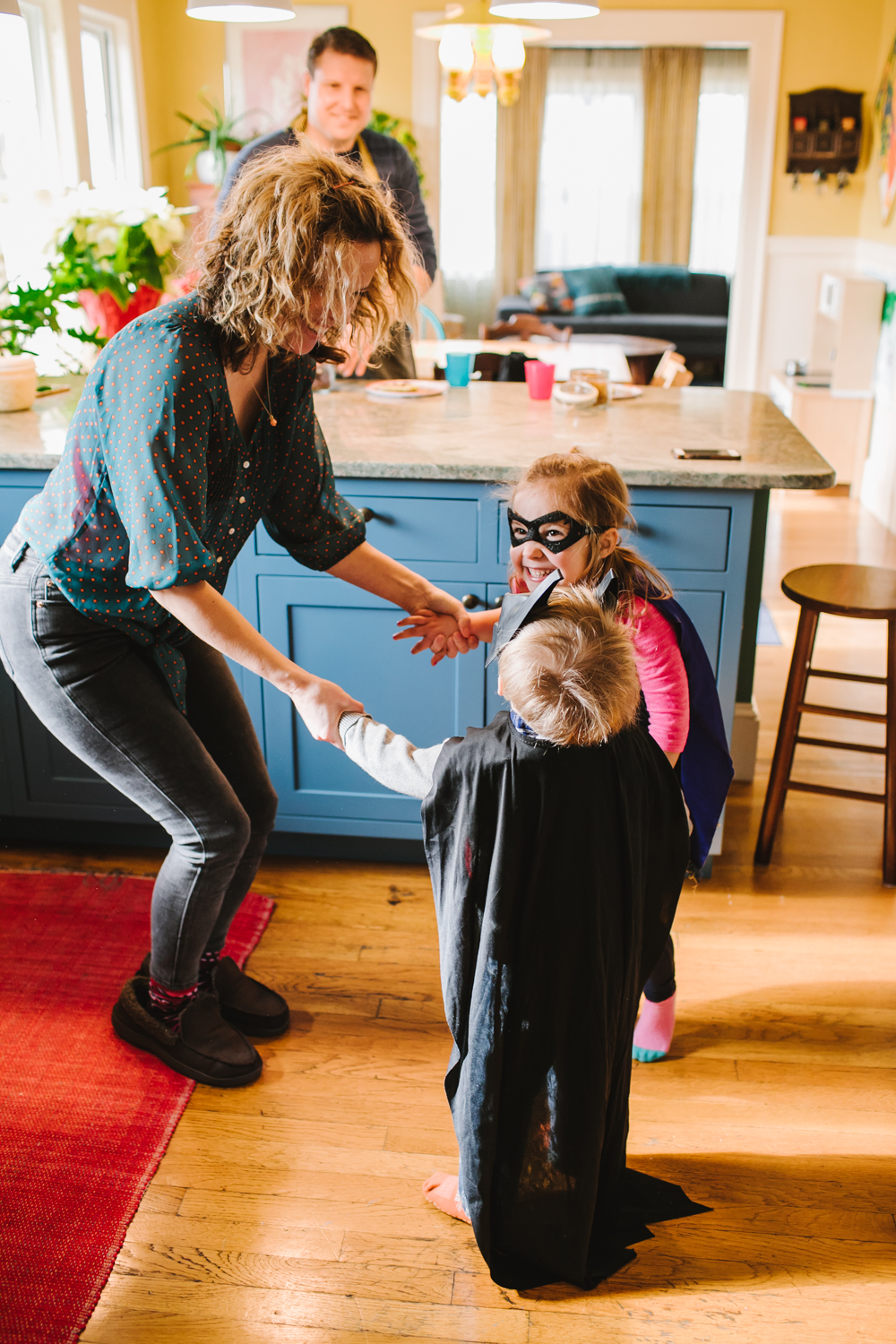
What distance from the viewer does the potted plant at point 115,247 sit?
2.62 metres

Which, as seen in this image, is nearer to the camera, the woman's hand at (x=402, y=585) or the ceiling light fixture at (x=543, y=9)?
the woman's hand at (x=402, y=585)

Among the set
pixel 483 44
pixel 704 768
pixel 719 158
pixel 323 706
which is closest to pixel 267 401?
pixel 323 706

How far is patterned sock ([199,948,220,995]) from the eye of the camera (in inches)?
75.7

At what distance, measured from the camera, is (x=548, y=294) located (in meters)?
8.57

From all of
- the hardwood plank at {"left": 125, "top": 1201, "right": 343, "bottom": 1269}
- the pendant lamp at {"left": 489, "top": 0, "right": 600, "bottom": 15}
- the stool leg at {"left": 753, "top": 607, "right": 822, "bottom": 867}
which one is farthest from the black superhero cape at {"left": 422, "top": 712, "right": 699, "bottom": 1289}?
the pendant lamp at {"left": 489, "top": 0, "right": 600, "bottom": 15}

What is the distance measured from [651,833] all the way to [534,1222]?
0.53 m

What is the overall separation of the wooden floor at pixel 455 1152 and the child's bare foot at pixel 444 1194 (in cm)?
2

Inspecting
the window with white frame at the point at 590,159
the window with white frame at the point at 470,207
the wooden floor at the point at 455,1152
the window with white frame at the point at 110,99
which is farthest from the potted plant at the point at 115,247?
the window with white frame at the point at 590,159

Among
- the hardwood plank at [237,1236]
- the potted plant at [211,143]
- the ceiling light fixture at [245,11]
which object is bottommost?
the hardwood plank at [237,1236]

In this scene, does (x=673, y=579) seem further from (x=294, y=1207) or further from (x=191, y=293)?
(x=294, y=1207)

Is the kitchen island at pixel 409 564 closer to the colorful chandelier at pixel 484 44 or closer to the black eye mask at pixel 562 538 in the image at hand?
the black eye mask at pixel 562 538

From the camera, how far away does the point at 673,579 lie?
7.38 ft

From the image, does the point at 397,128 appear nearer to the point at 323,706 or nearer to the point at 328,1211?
the point at 323,706

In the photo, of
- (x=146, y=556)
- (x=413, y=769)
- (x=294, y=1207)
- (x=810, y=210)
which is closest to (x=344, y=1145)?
(x=294, y=1207)
